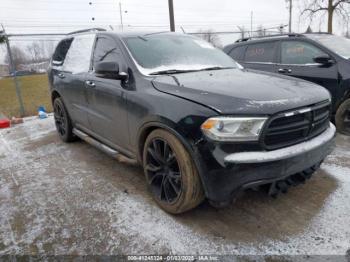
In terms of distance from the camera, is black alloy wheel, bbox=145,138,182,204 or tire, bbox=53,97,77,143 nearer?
black alloy wheel, bbox=145,138,182,204

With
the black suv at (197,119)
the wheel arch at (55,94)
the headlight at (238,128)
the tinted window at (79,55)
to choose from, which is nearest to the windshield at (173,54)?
the black suv at (197,119)

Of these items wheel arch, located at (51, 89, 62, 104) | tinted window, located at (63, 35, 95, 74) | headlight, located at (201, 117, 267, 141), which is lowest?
wheel arch, located at (51, 89, 62, 104)

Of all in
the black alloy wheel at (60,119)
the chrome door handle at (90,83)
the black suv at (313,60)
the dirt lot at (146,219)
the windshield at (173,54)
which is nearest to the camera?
the dirt lot at (146,219)

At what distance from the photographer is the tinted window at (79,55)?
3953 mm

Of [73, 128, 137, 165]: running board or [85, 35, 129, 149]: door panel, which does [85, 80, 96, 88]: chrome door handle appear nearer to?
[85, 35, 129, 149]: door panel

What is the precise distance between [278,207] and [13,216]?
8.78ft

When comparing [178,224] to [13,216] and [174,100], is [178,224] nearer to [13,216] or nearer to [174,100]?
[174,100]

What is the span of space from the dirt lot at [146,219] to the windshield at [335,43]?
1.89 meters

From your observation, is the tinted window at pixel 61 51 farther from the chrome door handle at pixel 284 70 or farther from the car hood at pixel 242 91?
the chrome door handle at pixel 284 70

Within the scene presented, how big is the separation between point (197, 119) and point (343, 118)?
11.6 feet

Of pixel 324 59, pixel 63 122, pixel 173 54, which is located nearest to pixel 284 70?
pixel 324 59

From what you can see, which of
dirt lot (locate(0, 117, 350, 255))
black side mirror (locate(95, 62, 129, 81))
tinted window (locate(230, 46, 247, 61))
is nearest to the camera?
dirt lot (locate(0, 117, 350, 255))

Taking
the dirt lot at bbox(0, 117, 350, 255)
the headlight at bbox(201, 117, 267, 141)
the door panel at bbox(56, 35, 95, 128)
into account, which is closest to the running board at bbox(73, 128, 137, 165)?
the door panel at bbox(56, 35, 95, 128)

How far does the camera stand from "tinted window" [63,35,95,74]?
13.0 feet
